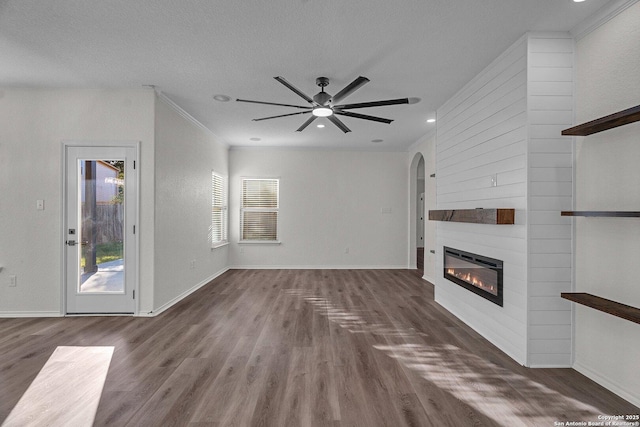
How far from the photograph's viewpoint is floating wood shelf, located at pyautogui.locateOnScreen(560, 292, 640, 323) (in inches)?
72.1

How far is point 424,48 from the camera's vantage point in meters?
2.75

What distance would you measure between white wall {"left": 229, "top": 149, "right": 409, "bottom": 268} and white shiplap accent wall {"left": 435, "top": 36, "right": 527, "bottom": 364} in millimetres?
3034

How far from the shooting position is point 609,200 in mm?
2178

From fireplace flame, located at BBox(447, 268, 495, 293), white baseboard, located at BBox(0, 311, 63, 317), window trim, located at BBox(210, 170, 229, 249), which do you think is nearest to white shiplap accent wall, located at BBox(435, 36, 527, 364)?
fireplace flame, located at BBox(447, 268, 495, 293)

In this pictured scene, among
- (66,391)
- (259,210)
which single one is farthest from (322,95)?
(259,210)

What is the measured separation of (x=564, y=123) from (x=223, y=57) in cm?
317

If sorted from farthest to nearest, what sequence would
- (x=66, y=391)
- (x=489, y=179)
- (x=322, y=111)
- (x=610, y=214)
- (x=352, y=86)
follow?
1. (x=322, y=111)
2. (x=489, y=179)
3. (x=352, y=86)
4. (x=66, y=391)
5. (x=610, y=214)

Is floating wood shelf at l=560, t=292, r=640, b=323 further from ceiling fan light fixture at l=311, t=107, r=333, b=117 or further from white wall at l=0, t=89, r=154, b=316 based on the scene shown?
white wall at l=0, t=89, r=154, b=316

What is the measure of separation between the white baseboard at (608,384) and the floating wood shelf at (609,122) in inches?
71.4

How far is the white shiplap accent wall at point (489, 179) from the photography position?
2.57 m

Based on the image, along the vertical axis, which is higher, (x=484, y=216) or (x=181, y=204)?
(x=181, y=204)

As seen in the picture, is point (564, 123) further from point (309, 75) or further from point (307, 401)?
point (307, 401)

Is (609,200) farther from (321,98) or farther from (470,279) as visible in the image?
(321,98)

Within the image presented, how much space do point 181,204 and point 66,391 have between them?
9.10ft
